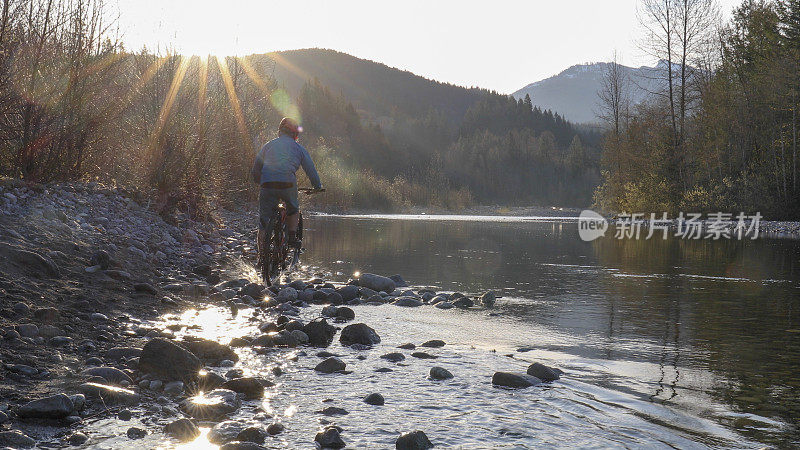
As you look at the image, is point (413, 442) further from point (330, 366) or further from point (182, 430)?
point (330, 366)

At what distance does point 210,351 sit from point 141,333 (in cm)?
111

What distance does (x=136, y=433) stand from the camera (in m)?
4.01

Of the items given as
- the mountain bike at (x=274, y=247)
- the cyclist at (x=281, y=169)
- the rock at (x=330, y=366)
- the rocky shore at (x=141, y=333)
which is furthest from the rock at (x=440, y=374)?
the mountain bike at (x=274, y=247)

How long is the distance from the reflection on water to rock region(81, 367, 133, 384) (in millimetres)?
4009

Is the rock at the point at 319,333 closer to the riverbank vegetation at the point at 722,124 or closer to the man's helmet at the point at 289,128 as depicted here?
the man's helmet at the point at 289,128

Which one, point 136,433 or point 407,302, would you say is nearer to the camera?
point 136,433

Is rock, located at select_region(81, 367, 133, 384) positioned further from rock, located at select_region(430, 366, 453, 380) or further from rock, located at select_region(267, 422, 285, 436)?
rock, located at select_region(430, 366, 453, 380)

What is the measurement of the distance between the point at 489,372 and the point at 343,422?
6.55ft

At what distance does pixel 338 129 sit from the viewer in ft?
531

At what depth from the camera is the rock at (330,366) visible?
5.86 meters

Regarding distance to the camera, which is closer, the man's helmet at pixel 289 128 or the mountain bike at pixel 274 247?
the man's helmet at pixel 289 128

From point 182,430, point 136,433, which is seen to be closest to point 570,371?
point 182,430

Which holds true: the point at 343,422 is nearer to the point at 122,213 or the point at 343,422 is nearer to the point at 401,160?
the point at 122,213

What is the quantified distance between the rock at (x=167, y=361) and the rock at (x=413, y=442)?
84.5 inches
